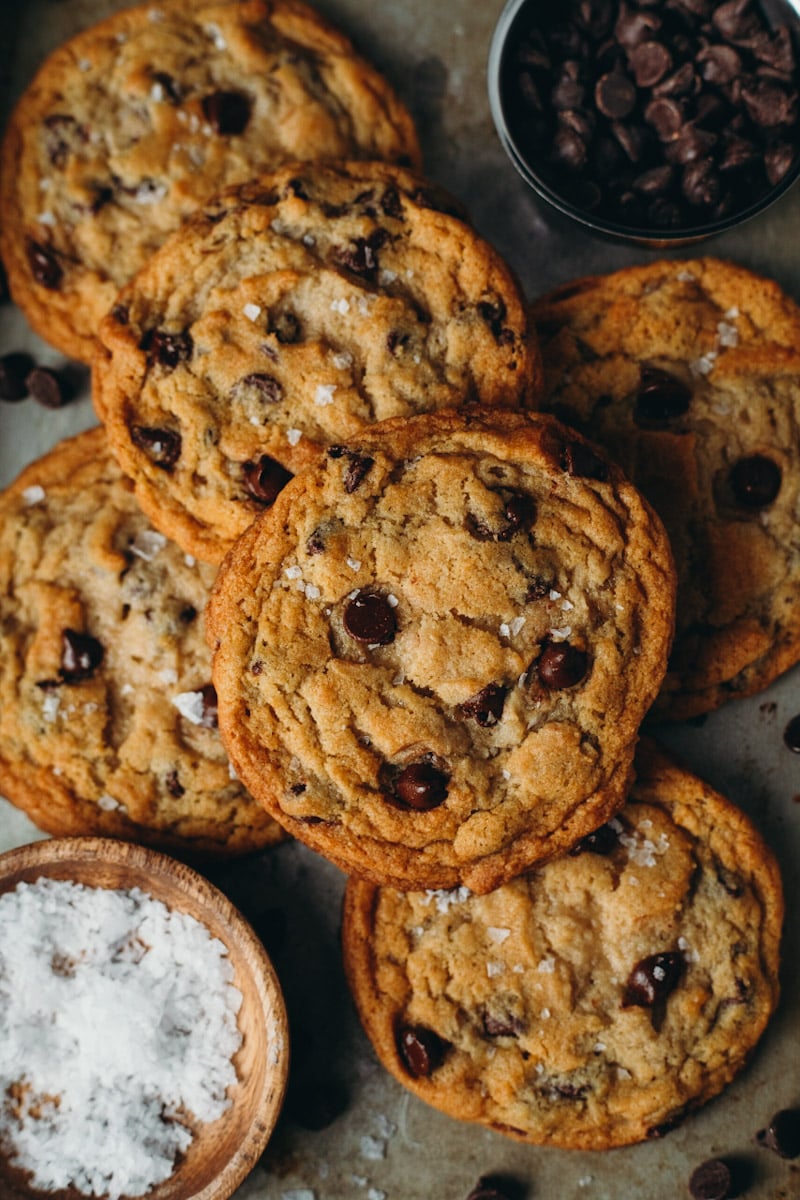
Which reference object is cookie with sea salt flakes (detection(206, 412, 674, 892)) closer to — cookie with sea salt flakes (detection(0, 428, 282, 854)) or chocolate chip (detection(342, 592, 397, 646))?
chocolate chip (detection(342, 592, 397, 646))

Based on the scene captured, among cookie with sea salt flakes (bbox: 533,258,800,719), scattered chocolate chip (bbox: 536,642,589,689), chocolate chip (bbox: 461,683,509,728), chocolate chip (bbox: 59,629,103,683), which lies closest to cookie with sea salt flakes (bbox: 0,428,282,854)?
chocolate chip (bbox: 59,629,103,683)

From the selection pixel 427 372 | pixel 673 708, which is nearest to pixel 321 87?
pixel 427 372

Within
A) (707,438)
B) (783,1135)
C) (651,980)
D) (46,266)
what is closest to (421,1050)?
(651,980)

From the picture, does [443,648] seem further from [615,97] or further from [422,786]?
[615,97]

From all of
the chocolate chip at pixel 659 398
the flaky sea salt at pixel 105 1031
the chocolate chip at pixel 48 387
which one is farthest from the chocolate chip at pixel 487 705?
the chocolate chip at pixel 48 387

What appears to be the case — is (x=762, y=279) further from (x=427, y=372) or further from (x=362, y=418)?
(x=362, y=418)
